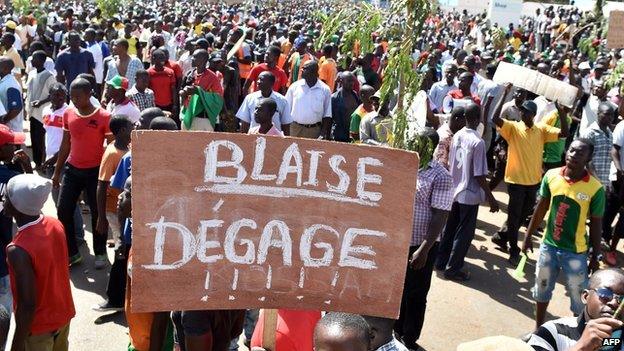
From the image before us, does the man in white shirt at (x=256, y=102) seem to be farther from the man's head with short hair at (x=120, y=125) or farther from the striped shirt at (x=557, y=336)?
the striped shirt at (x=557, y=336)

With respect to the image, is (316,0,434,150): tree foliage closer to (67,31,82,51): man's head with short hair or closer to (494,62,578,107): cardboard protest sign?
(494,62,578,107): cardboard protest sign

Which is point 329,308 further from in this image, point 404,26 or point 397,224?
point 404,26

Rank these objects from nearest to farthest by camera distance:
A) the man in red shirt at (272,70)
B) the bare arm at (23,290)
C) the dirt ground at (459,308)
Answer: the bare arm at (23,290) → the dirt ground at (459,308) → the man in red shirt at (272,70)

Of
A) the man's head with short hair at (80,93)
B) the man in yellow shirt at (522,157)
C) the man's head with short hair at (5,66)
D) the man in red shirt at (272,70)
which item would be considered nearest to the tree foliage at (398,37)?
the man's head with short hair at (80,93)

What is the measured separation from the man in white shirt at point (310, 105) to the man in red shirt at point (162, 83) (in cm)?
171

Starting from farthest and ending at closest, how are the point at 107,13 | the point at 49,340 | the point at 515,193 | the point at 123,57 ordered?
1. the point at 107,13
2. the point at 123,57
3. the point at 515,193
4. the point at 49,340

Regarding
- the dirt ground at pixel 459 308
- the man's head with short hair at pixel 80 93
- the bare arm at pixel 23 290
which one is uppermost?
the man's head with short hair at pixel 80 93

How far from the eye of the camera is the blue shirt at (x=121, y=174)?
5021mm

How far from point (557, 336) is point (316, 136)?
216 inches

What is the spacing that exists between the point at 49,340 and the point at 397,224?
1.98 meters

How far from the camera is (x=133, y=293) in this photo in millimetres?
2814

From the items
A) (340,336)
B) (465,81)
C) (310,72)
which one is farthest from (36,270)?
(465,81)

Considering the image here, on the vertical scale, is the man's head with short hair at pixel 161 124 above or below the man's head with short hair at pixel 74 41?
below

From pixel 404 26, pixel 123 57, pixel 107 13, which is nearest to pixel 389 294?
pixel 404 26
